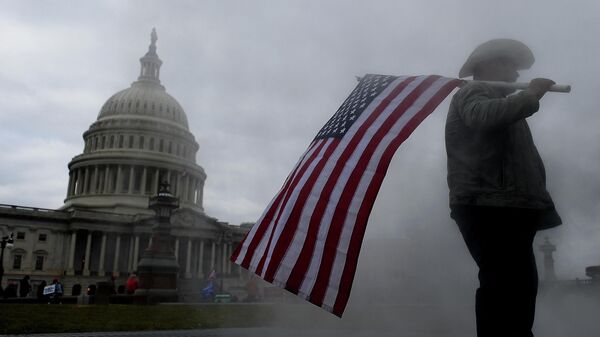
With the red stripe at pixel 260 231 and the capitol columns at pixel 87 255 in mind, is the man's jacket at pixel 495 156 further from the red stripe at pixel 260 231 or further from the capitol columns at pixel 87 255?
the capitol columns at pixel 87 255

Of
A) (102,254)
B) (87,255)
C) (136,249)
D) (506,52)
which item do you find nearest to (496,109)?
(506,52)

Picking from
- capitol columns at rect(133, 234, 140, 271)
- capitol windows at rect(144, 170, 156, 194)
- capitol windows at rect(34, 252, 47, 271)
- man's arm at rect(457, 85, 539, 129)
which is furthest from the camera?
capitol windows at rect(144, 170, 156, 194)

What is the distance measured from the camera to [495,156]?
2738 mm

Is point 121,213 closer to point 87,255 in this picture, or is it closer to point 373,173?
point 87,255

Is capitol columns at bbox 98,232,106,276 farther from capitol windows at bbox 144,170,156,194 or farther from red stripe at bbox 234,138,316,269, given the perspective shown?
red stripe at bbox 234,138,316,269

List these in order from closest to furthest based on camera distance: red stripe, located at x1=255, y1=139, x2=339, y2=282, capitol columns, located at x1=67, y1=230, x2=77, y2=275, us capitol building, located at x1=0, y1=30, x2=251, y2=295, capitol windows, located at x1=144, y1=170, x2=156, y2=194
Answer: red stripe, located at x1=255, y1=139, x2=339, y2=282 → us capitol building, located at x1=0, y1=30, x2=251, y2=295 → capitol columns, located at x1=67, y1=230, x2=77, y2=275 → capitol windows, located at x1=144, y1=170, x2=156, y2=194

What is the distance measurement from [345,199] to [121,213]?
254 ft

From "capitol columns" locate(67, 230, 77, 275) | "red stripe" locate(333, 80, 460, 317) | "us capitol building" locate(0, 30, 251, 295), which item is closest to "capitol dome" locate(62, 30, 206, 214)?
"us capitol building" locate(0, 30, 251, 295)

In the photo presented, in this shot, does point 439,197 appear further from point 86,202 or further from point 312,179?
point 86,202

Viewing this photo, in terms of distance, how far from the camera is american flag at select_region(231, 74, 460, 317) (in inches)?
123

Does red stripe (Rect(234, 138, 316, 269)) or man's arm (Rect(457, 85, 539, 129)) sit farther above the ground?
man's arm (Rect(457, 85, 539, 129))

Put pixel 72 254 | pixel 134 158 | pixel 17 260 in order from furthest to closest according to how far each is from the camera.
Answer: pixel 134 158 < pixel 72 254 < pixel 17 260

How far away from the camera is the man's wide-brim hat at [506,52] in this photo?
296 cm

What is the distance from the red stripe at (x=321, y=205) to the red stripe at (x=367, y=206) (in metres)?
0.27
